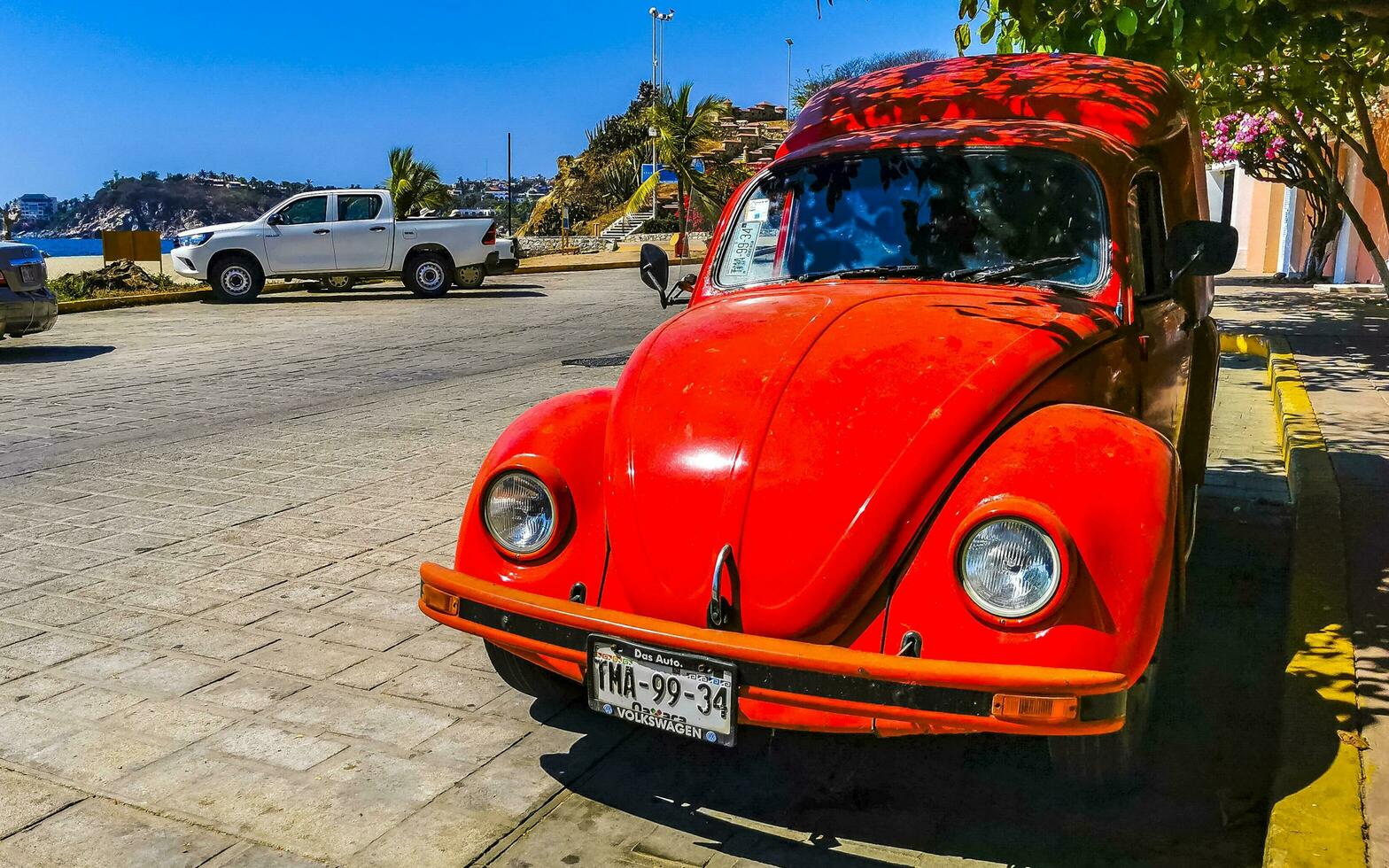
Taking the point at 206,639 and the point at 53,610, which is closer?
the point at 206,639

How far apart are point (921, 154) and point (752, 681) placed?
2.30m

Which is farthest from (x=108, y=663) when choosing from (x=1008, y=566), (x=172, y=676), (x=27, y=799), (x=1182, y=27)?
(x=1182, y=27)

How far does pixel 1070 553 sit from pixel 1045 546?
0.21ft

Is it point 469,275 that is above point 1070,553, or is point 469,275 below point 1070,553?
above

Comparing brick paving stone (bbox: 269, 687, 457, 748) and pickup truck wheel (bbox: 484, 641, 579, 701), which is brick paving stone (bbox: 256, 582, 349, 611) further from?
pickup truck wheel (bbox: 484, 641, 579, 701)

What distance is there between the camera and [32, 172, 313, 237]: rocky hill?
105812 mm

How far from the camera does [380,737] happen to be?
3803 mm

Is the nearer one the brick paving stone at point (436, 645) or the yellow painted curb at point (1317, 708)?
the yellow painted curb at point (1317, 708)

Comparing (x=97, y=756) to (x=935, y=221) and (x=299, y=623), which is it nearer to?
(x=299, y=623)

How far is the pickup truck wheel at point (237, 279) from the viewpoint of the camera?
2145 centimetres

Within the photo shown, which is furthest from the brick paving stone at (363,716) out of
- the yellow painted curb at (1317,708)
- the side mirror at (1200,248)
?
the side mirror at (1200,248)

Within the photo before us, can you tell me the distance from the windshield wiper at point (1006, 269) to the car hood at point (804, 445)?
1.17 feet

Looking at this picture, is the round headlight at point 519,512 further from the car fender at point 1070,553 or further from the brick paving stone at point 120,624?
the brick paving stone at point 120,624

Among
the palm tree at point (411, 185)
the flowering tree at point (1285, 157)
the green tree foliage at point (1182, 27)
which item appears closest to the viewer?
the green tree foliage at point (1182, 27)
